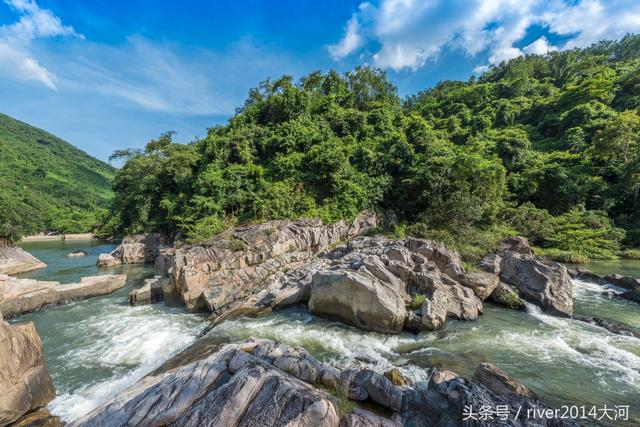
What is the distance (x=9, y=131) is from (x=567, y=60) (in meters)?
186

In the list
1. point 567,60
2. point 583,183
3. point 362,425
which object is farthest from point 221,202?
point 567,60

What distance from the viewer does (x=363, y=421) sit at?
5.16 m

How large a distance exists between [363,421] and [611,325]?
45.3ft

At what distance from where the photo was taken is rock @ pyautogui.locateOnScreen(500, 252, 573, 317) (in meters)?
13.7

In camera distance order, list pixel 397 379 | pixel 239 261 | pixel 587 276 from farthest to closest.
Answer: pixel 587 276
pixel 239 261
pixel 397 379

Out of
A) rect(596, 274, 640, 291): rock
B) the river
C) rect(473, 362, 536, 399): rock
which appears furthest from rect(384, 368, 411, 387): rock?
rect(596, 274, 640, 291): rock

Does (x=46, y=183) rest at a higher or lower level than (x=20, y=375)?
higher

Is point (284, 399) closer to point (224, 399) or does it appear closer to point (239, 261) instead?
point (224, 399)

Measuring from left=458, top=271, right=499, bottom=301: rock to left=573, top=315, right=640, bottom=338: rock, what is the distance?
3.61 meters

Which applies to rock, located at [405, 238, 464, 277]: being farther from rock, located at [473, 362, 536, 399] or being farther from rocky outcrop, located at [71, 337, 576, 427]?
rocky outcrop, located at [71, 337, 576, 427]

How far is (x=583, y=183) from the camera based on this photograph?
1173 inches

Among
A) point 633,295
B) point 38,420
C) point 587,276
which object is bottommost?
point 38,420

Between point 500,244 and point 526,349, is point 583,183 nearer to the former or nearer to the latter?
point 500,244

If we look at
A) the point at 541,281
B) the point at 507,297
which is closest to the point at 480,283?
the point at 507,297
